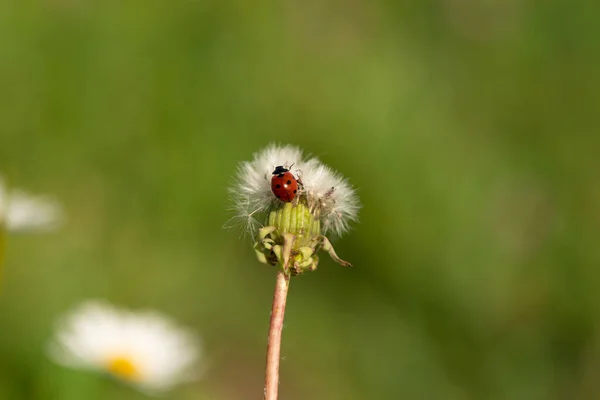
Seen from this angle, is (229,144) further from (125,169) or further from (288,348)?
(288,348)

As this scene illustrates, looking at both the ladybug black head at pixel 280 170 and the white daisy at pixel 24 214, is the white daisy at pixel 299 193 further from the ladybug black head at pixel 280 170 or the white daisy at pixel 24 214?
the white daisy at pixel 24 214

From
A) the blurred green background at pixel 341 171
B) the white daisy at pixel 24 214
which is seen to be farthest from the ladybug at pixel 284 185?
the blurred green background at pixel 341 171

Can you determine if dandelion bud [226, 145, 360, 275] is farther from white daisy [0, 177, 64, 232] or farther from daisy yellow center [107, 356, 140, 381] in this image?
daisy yellow center [107, 356, 140, 381]

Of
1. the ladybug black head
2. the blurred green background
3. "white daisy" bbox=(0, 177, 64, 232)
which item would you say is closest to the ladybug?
the ladybug black head

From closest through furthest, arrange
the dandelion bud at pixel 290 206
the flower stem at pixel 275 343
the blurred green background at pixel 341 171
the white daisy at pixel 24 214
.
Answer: the flower stem at pixel 275 343 < the dandelion bud at pixel 290 206 < the white daisy at pixel 24 214 < the blurred green background at pixel 341 171

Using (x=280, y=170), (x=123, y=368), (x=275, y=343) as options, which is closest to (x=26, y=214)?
(x=123, y=368)

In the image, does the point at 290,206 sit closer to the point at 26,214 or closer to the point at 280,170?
the point at 280,170
